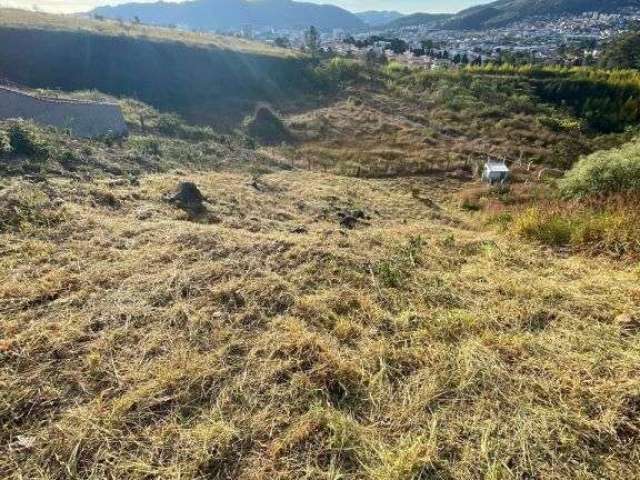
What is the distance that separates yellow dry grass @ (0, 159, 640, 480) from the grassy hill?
2700 cm

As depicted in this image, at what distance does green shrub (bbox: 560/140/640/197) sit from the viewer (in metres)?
11.0

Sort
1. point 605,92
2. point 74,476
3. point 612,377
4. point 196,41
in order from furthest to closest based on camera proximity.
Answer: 1. point 605,92
2. point 196,41
3. point 612,377
4. point 74,476

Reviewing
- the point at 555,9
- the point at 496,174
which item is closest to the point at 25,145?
the point at 496,174

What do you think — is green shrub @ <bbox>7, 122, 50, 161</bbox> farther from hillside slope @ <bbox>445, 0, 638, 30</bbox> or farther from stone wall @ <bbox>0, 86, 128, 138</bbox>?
hillside slope @ <bbox>445, 0, 638, 30</bbox>

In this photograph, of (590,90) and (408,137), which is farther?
(590,90)

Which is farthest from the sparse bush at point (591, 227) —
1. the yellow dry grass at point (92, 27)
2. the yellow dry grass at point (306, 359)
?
the yellow dry grass at point (92, 27)

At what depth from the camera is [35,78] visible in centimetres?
2836

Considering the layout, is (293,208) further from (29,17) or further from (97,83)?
(29,17)

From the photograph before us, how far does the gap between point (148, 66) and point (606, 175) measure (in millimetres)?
36302

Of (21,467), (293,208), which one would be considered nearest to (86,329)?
(21,467)

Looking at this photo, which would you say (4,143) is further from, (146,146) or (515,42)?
(515,42)

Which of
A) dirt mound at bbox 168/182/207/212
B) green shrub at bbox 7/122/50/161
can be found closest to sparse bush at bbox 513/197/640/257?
dirt mound at bbox 168/182/207/212

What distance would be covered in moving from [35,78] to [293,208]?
28558 mm

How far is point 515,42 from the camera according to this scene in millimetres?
123312
